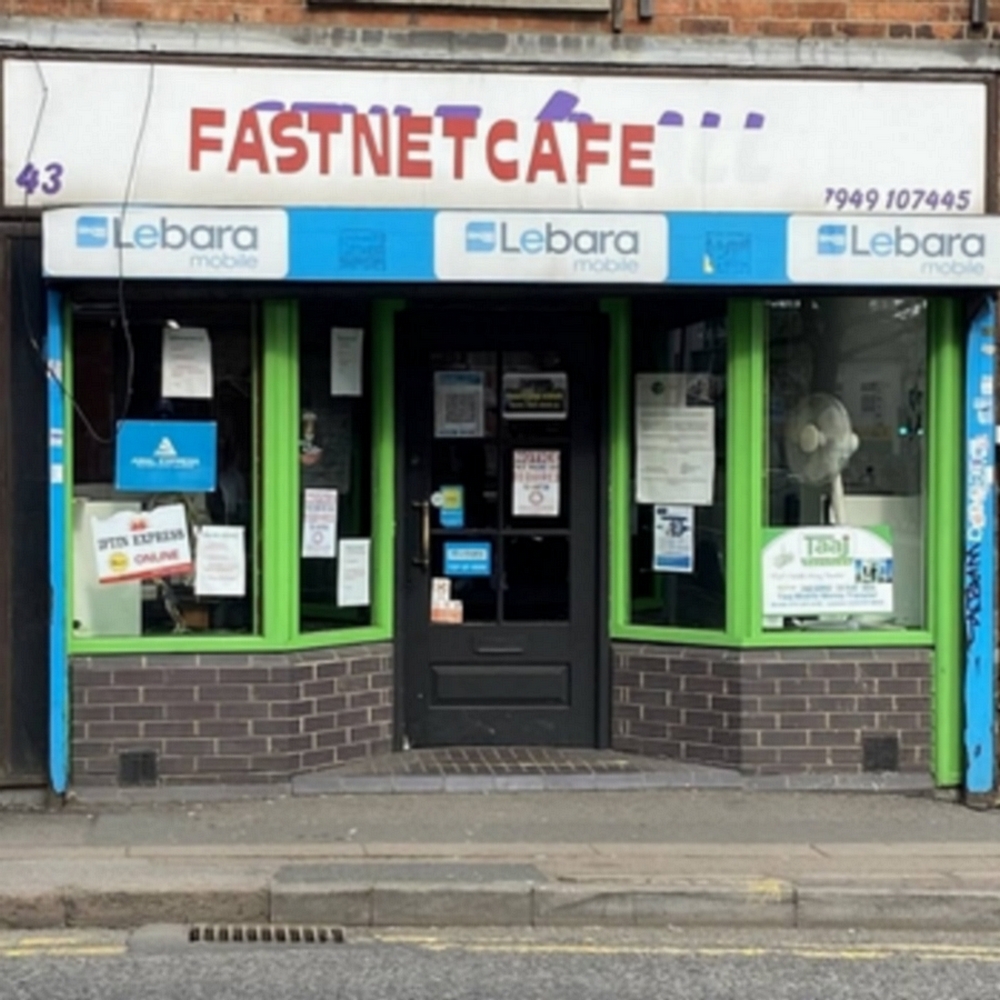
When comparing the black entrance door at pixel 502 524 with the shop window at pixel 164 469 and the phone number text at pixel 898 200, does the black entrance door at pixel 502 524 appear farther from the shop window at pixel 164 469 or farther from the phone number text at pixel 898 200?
the phone number text at pixel 898 200

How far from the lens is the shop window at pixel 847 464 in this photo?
807cm

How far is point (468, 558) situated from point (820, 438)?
1.99 metres

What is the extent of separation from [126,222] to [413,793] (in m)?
3.10

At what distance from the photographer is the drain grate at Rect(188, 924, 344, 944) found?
5.82 m

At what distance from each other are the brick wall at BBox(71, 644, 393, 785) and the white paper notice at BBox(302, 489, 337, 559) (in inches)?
21.6

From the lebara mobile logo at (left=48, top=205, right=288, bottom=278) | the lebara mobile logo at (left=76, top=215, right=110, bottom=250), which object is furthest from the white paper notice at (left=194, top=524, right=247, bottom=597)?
the lebara mobile logo at (left=76, top=215, right=110, bottom=250)

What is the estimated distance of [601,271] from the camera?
7.35 m

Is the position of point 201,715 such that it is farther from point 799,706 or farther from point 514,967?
point 799,706

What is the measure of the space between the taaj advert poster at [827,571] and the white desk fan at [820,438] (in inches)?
6.1

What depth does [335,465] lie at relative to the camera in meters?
8.16

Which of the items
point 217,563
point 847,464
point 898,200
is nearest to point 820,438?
point 847,464

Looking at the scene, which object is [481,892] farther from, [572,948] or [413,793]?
[413,793]

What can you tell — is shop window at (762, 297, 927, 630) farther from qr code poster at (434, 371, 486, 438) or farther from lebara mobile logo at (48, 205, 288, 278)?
lebara mobile logo at (48, 205, 288, 278)

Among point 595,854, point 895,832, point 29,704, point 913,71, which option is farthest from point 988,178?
point 29,704
